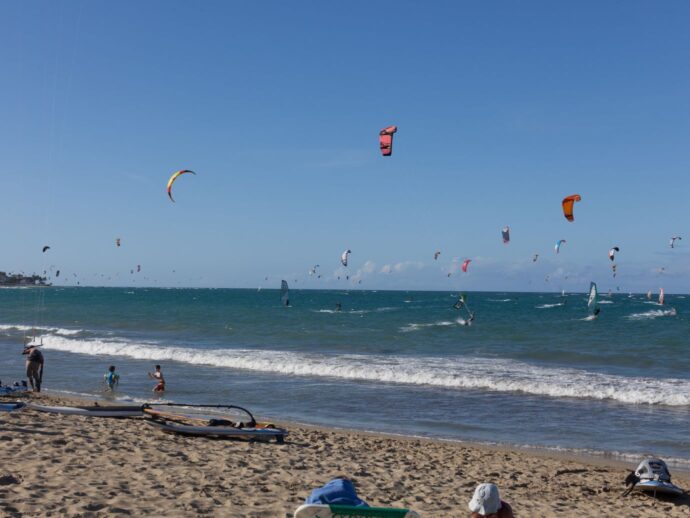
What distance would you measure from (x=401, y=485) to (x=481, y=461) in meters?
2.06

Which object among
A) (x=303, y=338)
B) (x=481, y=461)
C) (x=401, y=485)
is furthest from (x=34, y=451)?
(x=303, y=338)

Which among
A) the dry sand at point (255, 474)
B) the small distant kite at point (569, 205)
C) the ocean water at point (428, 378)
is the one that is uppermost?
the small distant kite at point (569, 205)

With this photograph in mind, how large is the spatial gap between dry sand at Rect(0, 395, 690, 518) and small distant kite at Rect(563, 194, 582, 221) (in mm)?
10299

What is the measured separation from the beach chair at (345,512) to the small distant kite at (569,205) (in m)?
16.4

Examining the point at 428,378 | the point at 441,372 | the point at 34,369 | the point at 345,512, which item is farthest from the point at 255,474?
the point at 441,372

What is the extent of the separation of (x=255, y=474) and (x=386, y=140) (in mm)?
9717

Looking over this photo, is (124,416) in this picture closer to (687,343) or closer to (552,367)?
(552,367)

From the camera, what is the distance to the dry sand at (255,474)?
628 cm

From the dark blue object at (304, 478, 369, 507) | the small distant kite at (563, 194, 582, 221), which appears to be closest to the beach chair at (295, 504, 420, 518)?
the dark blue object at (304, 478, 369, 507)

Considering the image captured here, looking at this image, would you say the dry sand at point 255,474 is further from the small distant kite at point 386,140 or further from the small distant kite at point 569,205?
the small distant kite at point 569,205

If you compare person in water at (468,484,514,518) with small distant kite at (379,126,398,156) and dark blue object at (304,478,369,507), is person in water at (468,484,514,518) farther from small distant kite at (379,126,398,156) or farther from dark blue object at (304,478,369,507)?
small distant kite at (379,126,398,156)

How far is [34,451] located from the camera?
7.80 metres

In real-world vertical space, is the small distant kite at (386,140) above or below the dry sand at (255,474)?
above

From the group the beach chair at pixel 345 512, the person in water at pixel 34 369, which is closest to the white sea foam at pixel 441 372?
the person in water at pixel 34 369
